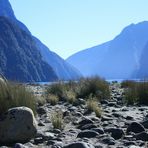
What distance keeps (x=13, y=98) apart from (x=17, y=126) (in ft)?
5.50

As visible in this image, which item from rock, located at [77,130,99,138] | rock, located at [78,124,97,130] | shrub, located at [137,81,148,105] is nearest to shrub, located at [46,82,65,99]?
shrub, located at [137,81,148,105]

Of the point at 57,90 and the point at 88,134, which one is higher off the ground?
the point at 57,90

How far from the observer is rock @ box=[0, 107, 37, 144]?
832cm

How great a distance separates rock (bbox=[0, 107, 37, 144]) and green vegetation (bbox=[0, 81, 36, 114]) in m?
1.07


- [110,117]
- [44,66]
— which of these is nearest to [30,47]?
[44,66]

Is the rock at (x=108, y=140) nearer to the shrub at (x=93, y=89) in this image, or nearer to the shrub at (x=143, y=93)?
the shrub at (x=143, y=93)

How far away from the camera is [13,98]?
1001 centimetres

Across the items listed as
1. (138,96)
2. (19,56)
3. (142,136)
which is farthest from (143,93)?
(19,56)

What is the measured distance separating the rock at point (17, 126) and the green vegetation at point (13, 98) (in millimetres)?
1067

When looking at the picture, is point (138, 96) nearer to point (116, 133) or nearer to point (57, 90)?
point (57, 90)

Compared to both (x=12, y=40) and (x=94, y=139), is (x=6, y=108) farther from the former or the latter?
(x=12, y=40)

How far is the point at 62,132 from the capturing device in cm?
930

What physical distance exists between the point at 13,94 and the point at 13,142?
2.04 meters

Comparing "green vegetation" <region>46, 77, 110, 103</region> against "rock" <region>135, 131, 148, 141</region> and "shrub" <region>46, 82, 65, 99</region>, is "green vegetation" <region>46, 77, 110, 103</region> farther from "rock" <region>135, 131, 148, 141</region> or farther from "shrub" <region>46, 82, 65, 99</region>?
"rock" <region>135, 131, 148, 141</region>
